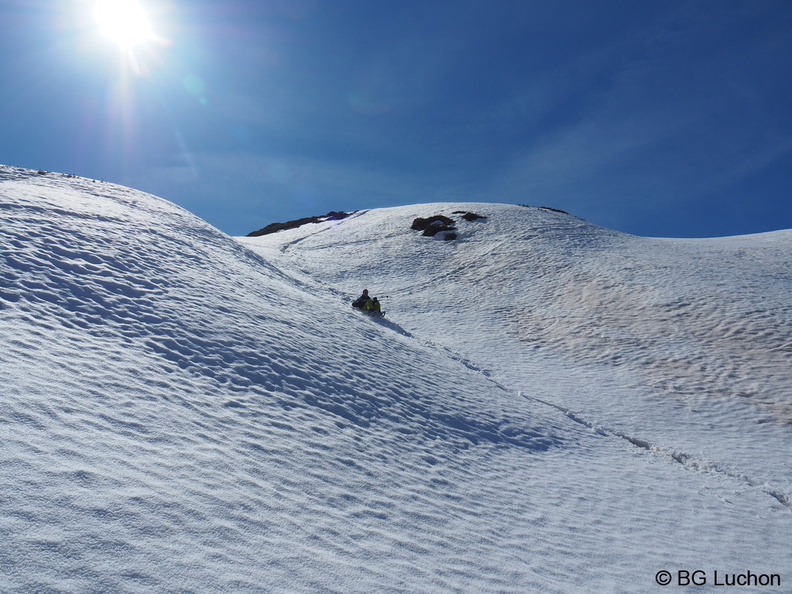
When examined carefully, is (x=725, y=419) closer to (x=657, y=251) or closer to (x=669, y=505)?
(x=669, y=505)

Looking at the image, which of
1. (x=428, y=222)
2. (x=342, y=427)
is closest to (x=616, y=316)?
(x=342, y=427)

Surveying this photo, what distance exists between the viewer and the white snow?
488cm

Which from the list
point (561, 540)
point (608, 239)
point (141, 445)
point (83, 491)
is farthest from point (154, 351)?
point (608, 239)

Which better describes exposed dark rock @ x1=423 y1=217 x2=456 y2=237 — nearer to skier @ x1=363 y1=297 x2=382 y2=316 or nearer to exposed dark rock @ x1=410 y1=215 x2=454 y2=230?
exposed dark rock @ x1=410 y1=215 x2=454 y2=230

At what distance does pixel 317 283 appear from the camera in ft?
89.9

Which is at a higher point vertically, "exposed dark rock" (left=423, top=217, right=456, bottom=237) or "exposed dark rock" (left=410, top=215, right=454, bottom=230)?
"exposed dark rock" (left=410, top=215, right=454, bottom=230)

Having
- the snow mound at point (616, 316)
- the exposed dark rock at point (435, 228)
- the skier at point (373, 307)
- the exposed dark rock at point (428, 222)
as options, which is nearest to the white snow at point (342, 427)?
the snow mound at point (616, 316)

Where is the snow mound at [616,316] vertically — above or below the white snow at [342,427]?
above

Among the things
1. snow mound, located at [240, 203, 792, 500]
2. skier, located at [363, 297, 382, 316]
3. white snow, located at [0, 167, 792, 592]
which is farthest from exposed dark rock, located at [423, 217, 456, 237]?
skier, located at [363, 297, 382, 316]

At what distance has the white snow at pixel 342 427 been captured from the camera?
4.88 meters

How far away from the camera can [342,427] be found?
966 cm

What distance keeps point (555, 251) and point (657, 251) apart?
22.8 ft

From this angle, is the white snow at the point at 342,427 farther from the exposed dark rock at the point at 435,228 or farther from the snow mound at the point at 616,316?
the exposed dark rock at the point at 435,228

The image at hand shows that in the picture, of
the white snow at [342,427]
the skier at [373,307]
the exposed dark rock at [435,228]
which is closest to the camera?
the white snow at [342,427]
